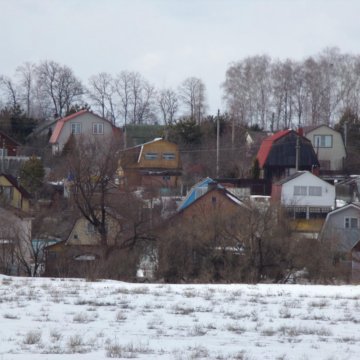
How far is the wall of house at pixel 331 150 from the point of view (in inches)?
2992

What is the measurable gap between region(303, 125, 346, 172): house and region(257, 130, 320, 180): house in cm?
529

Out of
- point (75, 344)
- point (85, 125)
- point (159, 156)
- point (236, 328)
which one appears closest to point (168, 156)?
point (159, 156)

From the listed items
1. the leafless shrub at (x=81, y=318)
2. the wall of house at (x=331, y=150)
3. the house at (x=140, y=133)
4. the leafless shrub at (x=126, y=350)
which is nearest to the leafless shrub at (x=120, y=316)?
the leafless shrub at (x=81, y=318)

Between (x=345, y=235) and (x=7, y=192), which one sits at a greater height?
(x=7, y=192)

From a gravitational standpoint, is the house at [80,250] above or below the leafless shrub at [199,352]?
above

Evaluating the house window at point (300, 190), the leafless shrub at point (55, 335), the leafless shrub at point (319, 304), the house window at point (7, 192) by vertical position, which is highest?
the house window at point (300, 190)

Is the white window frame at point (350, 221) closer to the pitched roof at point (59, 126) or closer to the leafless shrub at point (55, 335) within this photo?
the pitched roof at point (59, 126)

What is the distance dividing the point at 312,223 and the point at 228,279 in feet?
64.2

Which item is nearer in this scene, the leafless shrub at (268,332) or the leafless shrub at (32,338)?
the leafless shrub at (32,338)

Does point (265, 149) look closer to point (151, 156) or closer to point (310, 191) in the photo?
point (151, 156)

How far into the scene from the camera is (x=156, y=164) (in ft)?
243

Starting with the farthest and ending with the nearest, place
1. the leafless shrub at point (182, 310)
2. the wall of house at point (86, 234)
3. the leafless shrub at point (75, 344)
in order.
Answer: the wall of house at point (86, 234)
the leafless shrub at point (182, 310)
the leafless shrub at point (75, 344)

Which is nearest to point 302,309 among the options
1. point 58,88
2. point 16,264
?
point 16,264

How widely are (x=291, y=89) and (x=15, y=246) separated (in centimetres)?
6909
